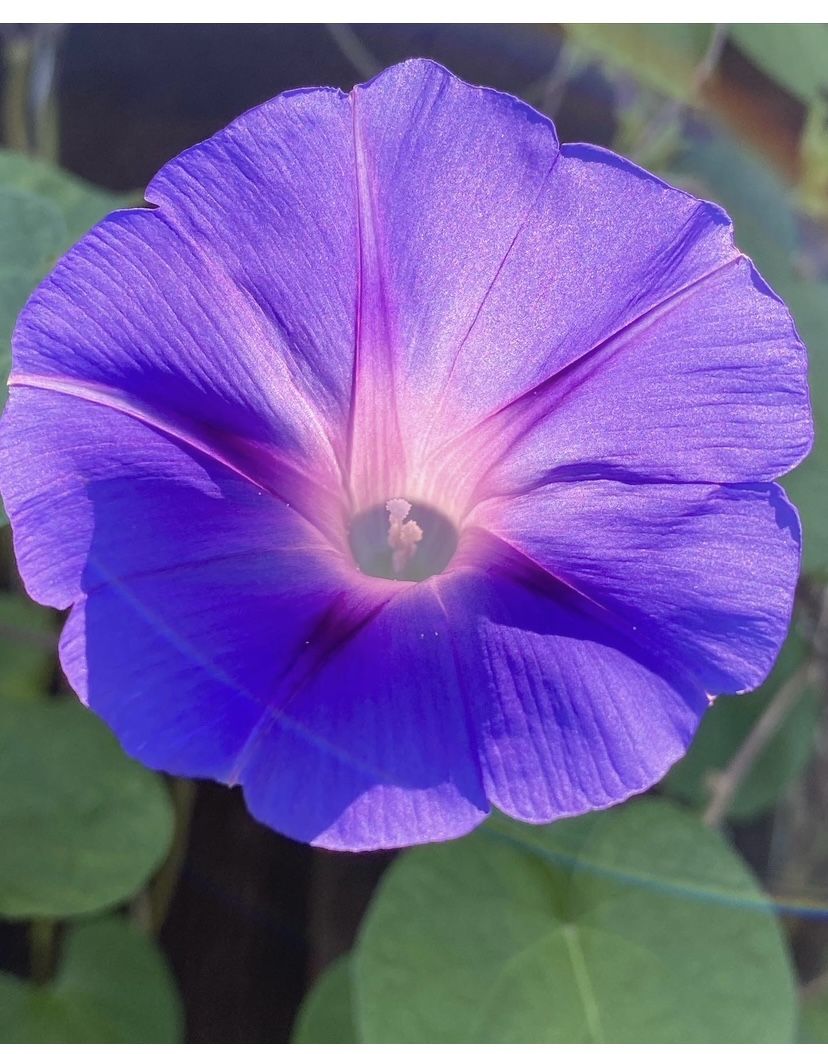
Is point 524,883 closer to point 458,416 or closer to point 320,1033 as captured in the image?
point 320,1033

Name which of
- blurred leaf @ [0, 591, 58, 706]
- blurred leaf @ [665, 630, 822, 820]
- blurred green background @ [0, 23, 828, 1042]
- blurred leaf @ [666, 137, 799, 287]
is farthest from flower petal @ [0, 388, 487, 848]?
blurred leaf @ [666, 137, 799, 287]

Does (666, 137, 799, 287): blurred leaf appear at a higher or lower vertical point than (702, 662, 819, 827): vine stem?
higher

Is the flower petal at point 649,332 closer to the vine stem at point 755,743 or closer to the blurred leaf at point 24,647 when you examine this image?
the vine stem at point 755,743

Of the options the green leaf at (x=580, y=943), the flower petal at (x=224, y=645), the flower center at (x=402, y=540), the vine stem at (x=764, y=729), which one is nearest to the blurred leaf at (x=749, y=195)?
the vine stem at (x=764, y=729)

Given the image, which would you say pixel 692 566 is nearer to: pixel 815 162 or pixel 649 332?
pixel 649 332

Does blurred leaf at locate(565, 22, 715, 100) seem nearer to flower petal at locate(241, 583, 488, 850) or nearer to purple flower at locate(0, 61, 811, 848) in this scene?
purple flower at locate(0, 61, 811, 848)

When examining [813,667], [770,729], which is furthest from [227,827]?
[813,667]
